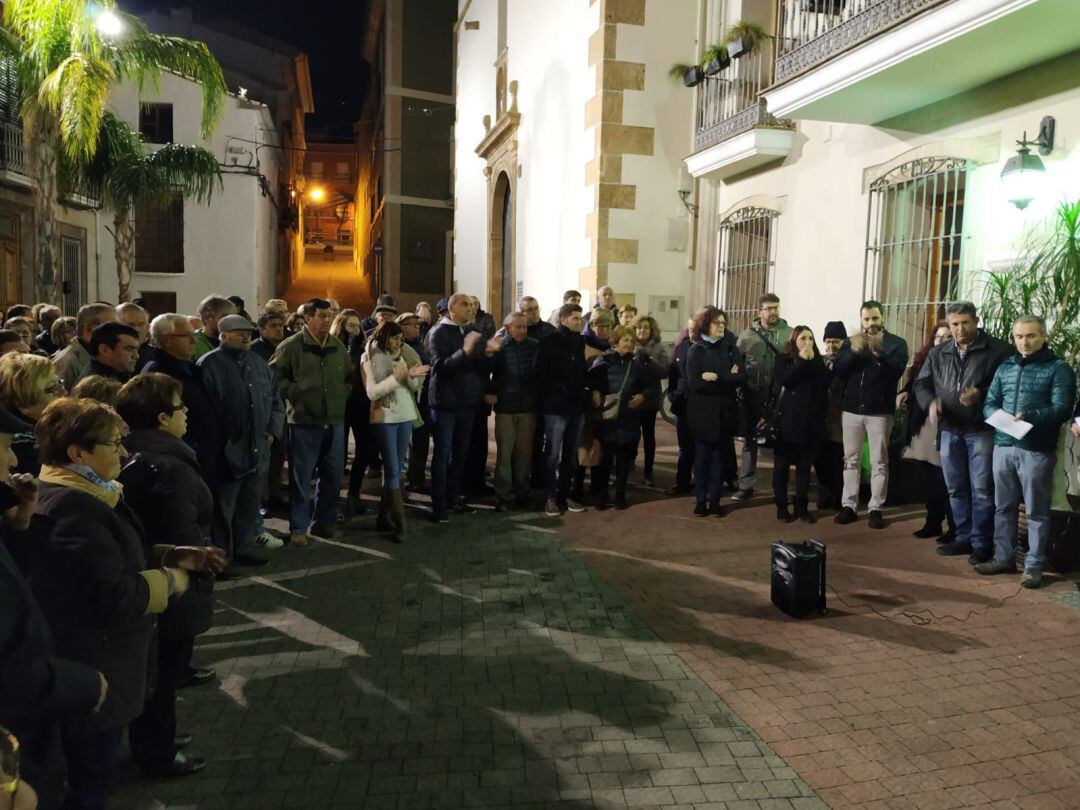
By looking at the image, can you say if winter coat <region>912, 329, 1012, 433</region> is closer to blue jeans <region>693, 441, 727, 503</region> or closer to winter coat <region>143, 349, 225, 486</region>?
blue jeans <region>693, 441, 727, 503</region>

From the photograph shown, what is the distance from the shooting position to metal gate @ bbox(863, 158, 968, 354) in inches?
338

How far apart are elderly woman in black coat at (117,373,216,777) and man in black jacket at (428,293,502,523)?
4.15m

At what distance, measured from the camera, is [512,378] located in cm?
817

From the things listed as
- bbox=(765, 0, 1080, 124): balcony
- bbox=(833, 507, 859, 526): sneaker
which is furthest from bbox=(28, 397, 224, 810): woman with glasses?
bbox=(765, 0, 1080, 124): balcony

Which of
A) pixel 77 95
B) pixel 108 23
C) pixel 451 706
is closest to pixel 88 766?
pixel 451 706

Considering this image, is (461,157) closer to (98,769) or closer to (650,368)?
(650,368)

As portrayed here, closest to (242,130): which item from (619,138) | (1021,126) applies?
(619,138)

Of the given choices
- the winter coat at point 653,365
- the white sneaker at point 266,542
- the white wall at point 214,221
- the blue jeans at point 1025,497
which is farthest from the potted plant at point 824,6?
→ the white wall at point 214,221

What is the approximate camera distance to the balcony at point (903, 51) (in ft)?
22.0

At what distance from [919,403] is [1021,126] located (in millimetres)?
2724

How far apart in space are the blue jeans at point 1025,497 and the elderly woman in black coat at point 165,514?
5.27 m

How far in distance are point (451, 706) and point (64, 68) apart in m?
12.3

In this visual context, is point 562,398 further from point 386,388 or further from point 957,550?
point 957,550

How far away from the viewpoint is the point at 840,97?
8.83 m
